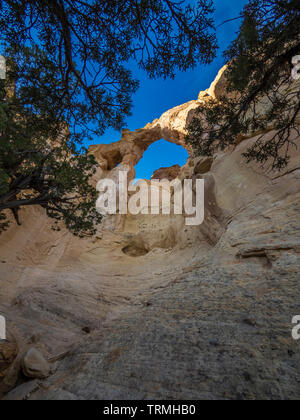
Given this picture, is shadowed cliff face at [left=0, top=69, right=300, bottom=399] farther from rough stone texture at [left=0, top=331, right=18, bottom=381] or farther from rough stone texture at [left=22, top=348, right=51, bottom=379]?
rough stone texture at [left=22, top=348, right=51, bottom=379]

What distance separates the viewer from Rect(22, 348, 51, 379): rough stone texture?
12.0ft

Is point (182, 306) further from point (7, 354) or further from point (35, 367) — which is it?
point (7, 354)

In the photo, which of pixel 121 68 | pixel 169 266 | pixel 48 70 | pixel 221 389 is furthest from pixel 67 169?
pixel 221 389

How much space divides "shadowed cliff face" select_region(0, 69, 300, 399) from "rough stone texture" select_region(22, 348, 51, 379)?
17 cm

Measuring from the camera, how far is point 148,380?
268 centimetres

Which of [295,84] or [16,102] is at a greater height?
[295,84]

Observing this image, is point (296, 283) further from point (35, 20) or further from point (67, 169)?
point (35, 20)

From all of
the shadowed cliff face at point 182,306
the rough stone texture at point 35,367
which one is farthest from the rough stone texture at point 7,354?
the rough stone texture at point 35,367

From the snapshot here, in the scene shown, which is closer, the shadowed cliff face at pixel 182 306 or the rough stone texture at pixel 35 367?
the shadowed cliff face at pixel 182 306

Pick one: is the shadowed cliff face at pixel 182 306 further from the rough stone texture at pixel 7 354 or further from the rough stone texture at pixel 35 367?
the rough stone texture at pixel 35 367

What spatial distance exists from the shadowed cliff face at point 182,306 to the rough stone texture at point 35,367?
167 mm

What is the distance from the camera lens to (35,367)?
374cm

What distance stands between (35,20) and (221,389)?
8159mm

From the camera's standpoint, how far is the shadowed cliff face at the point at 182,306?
254 centimetres
